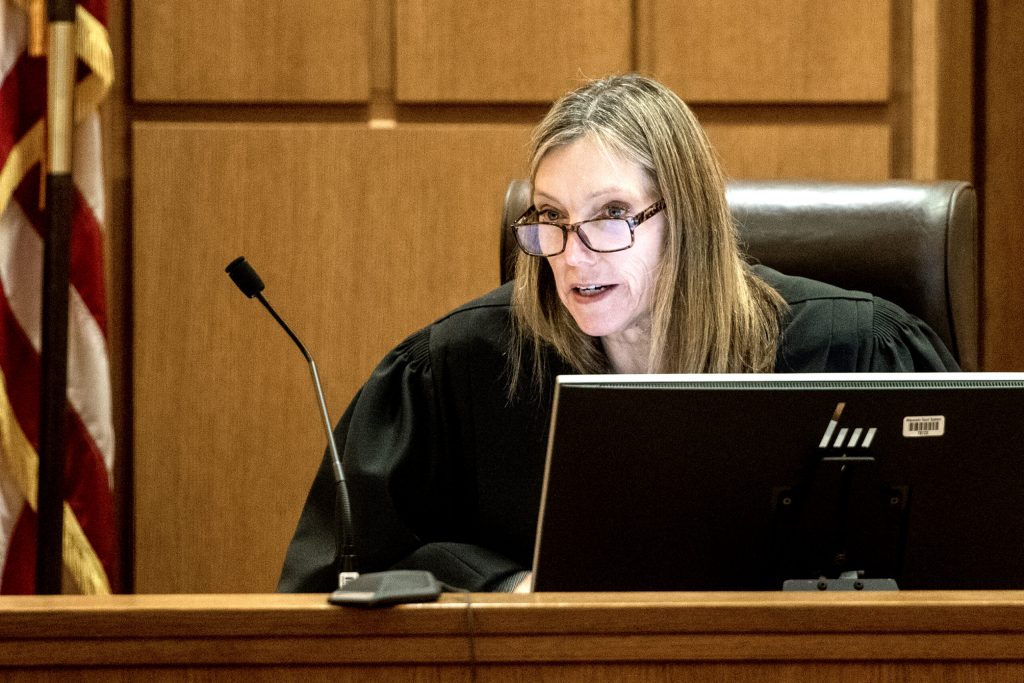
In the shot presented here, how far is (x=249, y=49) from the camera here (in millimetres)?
2633

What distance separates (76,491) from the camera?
2.44m

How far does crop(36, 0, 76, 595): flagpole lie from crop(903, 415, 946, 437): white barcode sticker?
5.75 ft

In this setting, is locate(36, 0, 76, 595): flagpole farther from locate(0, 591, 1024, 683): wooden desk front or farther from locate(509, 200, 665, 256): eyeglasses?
locate(0, 591, 1024, 683): wooden desk front

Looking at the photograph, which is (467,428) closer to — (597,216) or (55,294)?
(597,216)

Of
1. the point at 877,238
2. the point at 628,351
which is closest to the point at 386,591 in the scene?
the point at 628,351

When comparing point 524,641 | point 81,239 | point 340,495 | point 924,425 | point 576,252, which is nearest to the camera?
point 524,641

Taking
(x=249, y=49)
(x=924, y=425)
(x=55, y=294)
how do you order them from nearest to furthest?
(x=924, y=425)
(x=55, y=294)
(x=249, y=49)

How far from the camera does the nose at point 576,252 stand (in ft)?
5.02

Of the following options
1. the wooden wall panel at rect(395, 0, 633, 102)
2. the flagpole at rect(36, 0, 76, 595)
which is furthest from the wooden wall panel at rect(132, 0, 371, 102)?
the flagpole at rect(36, 0, 76, 595)

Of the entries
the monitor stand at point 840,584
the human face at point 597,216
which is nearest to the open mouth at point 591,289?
the human face at point 597,216

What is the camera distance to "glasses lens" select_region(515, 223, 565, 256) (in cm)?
156

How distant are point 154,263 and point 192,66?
17.5 inches

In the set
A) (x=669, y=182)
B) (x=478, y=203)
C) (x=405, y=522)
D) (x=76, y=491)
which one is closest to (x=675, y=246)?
(x=669, y=182)

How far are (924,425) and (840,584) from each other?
17 cm
